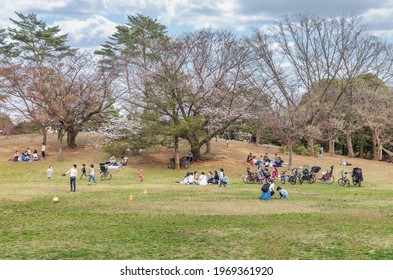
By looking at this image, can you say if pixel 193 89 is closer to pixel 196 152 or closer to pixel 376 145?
pixel 196 152

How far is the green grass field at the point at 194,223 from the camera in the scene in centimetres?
1211

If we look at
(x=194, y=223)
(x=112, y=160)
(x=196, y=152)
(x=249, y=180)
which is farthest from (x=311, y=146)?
(x=194, y=223)

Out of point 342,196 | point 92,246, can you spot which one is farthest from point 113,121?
point 92,246

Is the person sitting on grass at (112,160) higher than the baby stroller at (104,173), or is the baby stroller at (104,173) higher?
the person sitting on grass at (112,160)

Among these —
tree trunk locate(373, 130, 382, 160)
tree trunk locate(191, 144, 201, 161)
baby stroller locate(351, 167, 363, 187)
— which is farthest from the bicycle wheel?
tree trunk locate(373, 130, 382, 160)

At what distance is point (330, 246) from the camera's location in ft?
41.5

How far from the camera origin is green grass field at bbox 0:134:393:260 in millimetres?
12109

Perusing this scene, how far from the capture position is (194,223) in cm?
1568

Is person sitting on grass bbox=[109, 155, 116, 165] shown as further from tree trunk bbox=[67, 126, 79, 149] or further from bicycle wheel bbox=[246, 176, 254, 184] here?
bicycle wheel bbox=[246, 176, 254, 184]

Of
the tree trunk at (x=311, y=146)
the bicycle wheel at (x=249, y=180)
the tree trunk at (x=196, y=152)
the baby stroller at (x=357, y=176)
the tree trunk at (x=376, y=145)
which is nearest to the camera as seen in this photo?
the baby stroller at (x=357, y=176)

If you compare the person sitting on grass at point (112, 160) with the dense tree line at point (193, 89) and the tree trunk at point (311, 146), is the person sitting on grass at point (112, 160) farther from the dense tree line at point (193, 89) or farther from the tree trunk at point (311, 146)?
the tree trunk at point (311, 146)

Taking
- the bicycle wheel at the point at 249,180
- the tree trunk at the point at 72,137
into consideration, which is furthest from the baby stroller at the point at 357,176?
the tree trunk at the point at 72,137

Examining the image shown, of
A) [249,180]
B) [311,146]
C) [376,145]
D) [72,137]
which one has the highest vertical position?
[72,137]

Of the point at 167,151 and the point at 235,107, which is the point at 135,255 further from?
the point at 167,151
